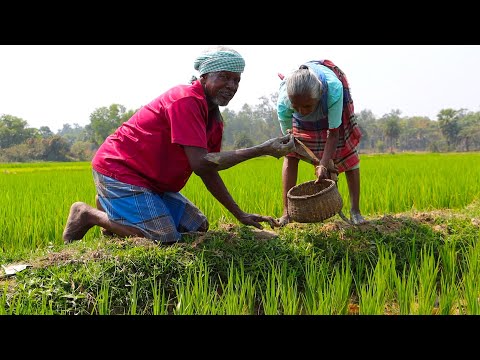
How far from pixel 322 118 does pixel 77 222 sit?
1.94m

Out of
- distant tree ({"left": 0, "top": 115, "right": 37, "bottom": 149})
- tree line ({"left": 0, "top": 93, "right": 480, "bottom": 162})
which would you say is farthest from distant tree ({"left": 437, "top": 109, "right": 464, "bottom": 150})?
distant tree ({"left": 0, "top": 115, "right": 37, "bottom": 149})

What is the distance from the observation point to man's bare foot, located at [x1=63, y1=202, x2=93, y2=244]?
3.08 metres

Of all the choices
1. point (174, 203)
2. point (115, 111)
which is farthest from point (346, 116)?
point (115, 111)

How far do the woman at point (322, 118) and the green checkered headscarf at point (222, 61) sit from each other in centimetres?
42

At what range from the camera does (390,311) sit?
7.55ft

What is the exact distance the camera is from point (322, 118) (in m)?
3.46

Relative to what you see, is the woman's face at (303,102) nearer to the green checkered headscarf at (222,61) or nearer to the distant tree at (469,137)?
the green checkered headscarf at (222,61)

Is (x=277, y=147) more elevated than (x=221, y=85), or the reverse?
(x=221, y=85)

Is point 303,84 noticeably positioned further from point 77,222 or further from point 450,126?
point 450,126

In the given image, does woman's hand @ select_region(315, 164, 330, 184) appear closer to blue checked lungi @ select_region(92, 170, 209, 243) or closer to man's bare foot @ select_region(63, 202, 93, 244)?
blue checked lungi @ select_region(92, 170, 209, 243)

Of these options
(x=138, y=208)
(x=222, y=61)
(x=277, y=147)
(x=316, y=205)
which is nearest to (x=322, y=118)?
(x=316, y=205)

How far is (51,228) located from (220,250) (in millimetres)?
1841

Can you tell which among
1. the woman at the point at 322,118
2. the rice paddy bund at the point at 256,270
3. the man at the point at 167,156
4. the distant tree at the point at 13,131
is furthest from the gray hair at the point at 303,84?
the distant tree at the point at 13,131

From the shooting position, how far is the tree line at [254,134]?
1565 inches
